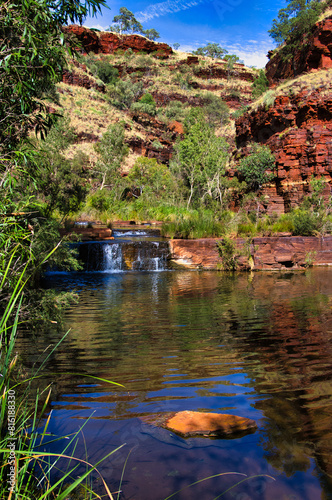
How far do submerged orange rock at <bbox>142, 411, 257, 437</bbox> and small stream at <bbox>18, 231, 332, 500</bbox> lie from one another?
0.15ft

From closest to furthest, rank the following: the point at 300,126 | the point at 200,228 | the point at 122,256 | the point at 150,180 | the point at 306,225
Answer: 1. the point at 122,256
2. the point at 306,225
3. the point at 200,228
4. the point at 300,126
5. the point at 150,180

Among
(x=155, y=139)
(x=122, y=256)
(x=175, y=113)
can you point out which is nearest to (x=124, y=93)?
(x=175, y=113)

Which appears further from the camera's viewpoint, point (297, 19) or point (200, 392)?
point (297, 19)

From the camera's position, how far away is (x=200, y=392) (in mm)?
2875

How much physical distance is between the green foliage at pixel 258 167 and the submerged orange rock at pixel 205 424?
920 inches

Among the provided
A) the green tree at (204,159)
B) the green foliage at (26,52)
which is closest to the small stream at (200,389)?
the green foliage at (26,52)

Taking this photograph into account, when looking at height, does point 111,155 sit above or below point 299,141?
above

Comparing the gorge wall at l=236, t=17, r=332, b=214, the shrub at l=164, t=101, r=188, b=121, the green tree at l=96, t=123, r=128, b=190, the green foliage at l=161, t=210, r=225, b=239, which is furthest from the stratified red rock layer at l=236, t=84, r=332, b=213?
the shrub at l=164, t=101, r=188, b=121

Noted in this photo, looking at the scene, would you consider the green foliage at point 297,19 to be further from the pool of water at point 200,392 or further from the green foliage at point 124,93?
the pool of water at point 200,392

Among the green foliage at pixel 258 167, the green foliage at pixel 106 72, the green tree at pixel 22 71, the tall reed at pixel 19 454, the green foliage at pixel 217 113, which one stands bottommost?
the tall reed at pixel 19 454

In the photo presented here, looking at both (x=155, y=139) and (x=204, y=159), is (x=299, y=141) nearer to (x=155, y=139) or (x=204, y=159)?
(x=204, y=159)

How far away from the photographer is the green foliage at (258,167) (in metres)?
24.2

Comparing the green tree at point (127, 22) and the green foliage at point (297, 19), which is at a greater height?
the green tree at point (127, 22)

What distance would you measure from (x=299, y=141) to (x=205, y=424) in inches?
935
